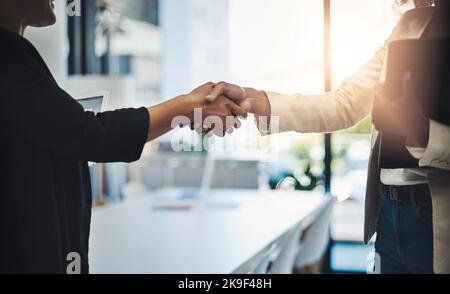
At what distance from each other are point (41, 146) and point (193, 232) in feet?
4.01

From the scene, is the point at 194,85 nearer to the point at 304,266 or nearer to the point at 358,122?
the point at 358,122

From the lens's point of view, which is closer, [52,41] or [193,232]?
[52,41]

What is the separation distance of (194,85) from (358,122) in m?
0.39

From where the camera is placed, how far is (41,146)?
877mm

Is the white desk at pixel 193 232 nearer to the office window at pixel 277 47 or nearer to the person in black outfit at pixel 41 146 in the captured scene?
the person in black outfit at pixel 41 146

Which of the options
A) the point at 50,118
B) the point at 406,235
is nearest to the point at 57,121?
the point at 50,118

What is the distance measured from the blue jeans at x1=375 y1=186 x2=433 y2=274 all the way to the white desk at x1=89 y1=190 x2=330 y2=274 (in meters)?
0.48

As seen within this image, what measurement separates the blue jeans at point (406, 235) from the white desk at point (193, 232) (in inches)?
19.0

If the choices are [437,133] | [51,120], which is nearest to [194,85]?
[51,120]

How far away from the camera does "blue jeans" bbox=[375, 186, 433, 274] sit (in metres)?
0.97

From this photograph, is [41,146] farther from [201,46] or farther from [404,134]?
[201,46]

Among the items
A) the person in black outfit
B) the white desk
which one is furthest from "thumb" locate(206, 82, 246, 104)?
the white desk

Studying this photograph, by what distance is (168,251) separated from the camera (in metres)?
1.69
